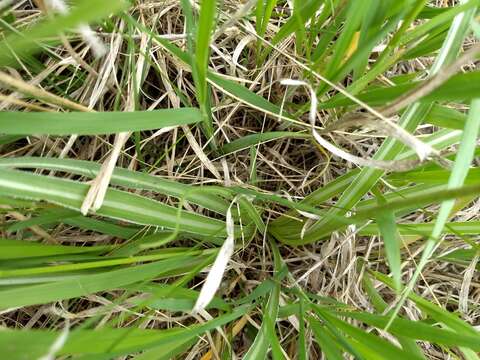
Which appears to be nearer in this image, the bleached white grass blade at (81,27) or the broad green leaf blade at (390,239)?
the bleached white grass blade at (81,27)

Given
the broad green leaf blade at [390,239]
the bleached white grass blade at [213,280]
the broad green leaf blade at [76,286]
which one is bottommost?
the broad green leaf blade at [76,286]

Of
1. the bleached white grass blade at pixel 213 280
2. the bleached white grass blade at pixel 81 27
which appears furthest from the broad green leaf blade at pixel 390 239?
the bleached white grass blade at pixel 81 27

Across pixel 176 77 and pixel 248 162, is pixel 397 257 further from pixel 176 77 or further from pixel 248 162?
pixel 176 77

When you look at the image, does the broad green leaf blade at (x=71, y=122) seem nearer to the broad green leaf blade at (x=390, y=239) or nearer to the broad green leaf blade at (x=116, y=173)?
the broad green leaf blade at (x=116, y=173)

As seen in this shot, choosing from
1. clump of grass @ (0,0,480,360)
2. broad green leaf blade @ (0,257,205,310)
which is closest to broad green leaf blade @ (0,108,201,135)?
clump of grass @ (0,0,480,360)

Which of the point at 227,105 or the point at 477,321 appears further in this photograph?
the point at 477,321

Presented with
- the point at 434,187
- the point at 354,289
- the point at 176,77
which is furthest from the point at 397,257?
the point at 176,77

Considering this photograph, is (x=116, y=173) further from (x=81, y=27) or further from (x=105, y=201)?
(x=81, y=27)

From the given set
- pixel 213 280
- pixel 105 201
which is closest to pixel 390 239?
pixel 213 280

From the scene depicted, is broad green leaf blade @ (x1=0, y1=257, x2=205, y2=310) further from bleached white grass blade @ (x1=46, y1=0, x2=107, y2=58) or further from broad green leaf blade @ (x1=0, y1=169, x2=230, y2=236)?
bleached white grass blade @ (x1=46, y1=0, x2=107, y2=58)
